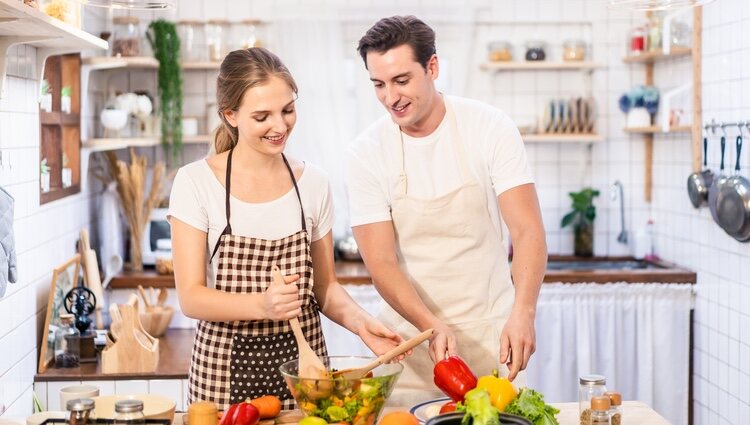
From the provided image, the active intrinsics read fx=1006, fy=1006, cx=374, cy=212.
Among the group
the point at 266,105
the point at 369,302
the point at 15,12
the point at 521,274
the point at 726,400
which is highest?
the point at 15,12

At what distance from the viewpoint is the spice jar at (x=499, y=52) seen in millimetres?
5129

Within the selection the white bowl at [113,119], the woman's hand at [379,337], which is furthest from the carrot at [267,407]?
the white bowl at [113,119]

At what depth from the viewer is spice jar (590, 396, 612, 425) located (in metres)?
2.00

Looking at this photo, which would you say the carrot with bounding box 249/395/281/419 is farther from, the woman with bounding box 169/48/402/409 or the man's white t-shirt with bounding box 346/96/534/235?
the man's white t-shirt with bounding box 346/96/534/235

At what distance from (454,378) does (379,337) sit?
10.1 inches

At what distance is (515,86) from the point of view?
17.3 ft

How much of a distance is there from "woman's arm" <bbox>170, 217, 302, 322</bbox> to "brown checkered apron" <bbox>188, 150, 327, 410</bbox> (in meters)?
0.08

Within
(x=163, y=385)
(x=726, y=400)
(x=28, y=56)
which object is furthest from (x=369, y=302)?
(x=28, y=56)

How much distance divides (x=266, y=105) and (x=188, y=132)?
9.47 ft

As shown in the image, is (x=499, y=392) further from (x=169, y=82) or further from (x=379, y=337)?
(x=169, y=82)

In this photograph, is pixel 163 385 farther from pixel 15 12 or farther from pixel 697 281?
pixel 697 281

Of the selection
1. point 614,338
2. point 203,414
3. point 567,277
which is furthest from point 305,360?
point 614,338

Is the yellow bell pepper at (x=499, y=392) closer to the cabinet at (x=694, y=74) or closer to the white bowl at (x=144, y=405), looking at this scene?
the white bowl at (x=144, y=405)

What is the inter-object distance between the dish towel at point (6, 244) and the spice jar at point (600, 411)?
1.61m
